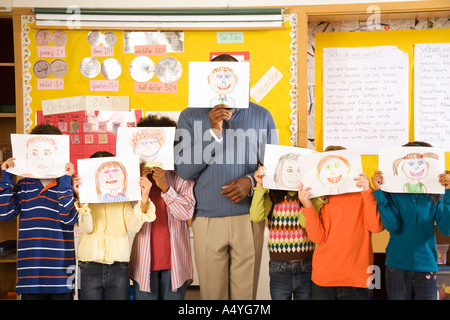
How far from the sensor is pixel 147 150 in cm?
199

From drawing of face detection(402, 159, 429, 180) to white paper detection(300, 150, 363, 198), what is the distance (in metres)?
0.21

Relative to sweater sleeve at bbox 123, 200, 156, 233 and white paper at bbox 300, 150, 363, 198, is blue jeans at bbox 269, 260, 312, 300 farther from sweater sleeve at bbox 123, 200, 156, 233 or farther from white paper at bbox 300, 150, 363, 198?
sweater sleeve at bbox 123, 200, 156, 233

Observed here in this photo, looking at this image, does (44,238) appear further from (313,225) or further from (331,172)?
(331,172)

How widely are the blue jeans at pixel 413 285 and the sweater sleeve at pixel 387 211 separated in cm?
21

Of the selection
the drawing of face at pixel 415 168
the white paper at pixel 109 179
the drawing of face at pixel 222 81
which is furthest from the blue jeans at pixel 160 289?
the drawing of face at pixel 415 168

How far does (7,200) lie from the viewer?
1.88 metres

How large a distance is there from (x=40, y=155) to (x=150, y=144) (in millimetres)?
519

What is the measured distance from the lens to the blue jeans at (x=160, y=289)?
191cm

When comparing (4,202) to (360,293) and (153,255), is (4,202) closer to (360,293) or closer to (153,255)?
(153,255)

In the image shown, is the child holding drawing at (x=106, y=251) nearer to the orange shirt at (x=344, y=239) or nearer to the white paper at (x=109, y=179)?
the white paper at (x=109, y=179)

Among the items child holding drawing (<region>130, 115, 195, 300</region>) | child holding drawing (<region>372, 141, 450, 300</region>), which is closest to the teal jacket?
child holding drawing (<region>372, 141, 450, 300</region>)

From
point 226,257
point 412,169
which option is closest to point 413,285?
point 412,169
